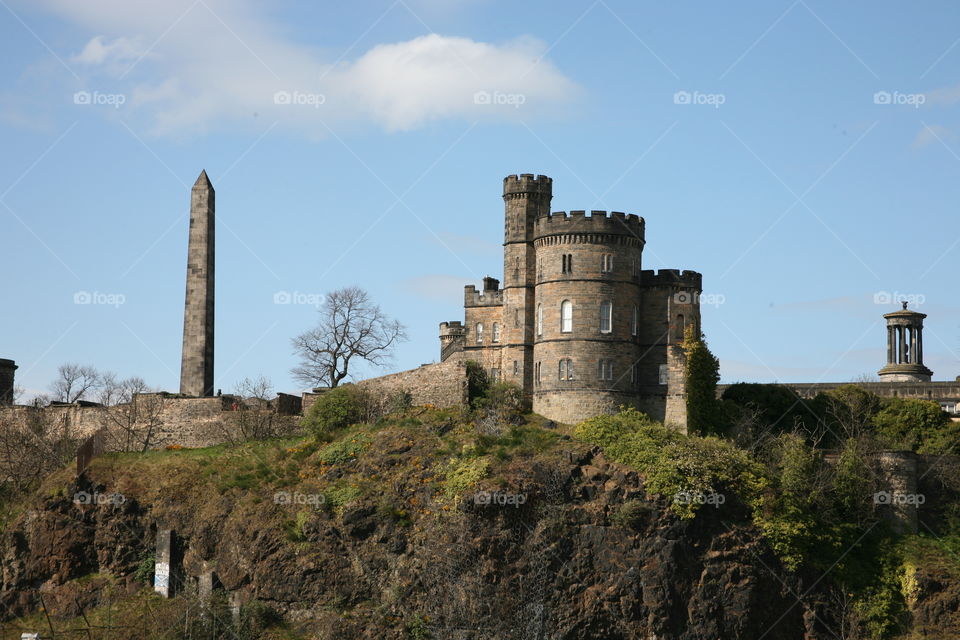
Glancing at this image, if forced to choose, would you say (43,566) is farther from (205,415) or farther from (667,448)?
(667,448)

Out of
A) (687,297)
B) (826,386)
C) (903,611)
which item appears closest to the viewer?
(903,611)

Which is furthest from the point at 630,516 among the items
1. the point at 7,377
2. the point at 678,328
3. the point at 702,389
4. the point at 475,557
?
the point at 7,377

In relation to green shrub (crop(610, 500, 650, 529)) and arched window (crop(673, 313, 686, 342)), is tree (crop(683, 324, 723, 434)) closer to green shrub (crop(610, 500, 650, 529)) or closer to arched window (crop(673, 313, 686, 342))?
arched window (crop(673, 313, 686, 342))

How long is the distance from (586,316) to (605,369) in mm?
2485

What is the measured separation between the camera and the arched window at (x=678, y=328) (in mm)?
63350

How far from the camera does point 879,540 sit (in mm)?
55750

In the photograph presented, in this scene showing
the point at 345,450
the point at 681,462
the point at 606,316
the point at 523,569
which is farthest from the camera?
the point at 606,316

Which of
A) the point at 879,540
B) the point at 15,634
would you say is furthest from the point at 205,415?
the point at 879,540

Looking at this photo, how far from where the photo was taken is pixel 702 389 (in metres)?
60.3

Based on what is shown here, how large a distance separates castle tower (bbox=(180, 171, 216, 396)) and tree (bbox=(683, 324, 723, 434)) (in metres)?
22.7

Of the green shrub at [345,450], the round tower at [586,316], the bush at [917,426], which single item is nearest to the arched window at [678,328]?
the round tower at [586,316]

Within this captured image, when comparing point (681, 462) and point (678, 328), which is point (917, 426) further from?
point (681, 462)

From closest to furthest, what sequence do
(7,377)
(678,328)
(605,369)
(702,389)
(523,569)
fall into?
(523,569) < (702,389) < (605,369) < (678,328) < (7,377)

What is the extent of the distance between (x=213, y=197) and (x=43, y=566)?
19242 millimetres
